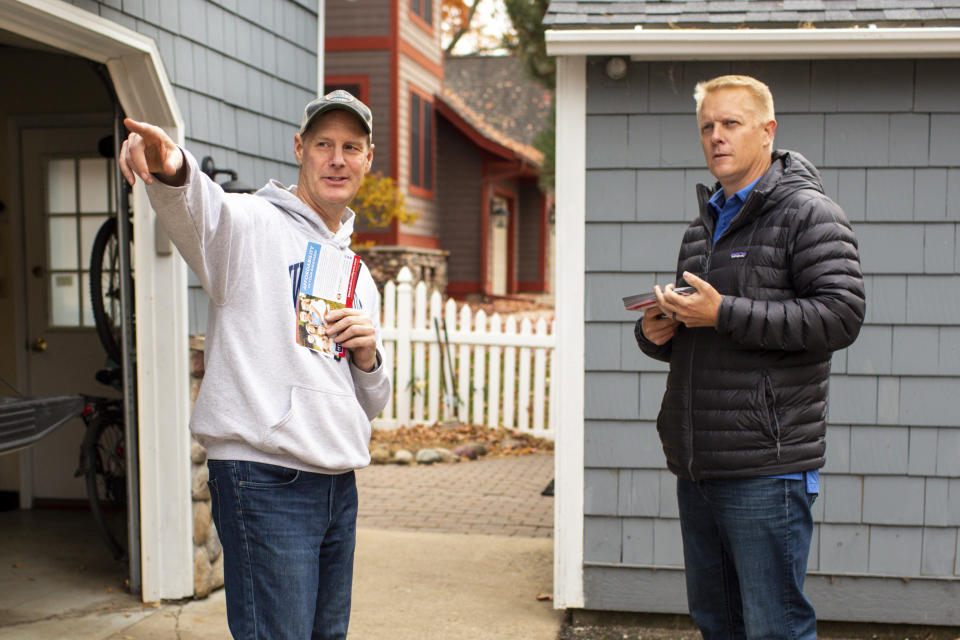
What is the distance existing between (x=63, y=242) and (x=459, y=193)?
1126 centimetres

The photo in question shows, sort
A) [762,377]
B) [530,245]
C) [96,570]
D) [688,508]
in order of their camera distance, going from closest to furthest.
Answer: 1. [762,377]
2. [688,508]
3. [96,570]
4. [530,245]

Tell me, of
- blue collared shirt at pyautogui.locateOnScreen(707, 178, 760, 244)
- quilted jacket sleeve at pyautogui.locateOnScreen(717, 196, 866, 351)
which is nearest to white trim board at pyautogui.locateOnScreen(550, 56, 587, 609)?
blue collared shirt at pyautogui.locateOnScreen(707, 178, 760, 244)

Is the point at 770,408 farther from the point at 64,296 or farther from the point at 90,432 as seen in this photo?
the point at 64,296

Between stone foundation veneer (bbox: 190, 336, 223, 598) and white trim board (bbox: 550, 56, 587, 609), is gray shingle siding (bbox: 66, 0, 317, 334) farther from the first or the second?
white trim board (bbox: 550, 56, 587, 609)

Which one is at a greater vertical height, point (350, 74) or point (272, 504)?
point (350, 74)

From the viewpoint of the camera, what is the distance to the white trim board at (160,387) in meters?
3.97

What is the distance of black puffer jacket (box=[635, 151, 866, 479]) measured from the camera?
227 centimetres

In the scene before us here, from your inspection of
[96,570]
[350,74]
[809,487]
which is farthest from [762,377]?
[350,74]

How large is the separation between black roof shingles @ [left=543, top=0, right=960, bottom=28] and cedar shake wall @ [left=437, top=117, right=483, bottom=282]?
12.7 meters

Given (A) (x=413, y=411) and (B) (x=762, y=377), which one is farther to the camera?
(A) (x=413, y=411)

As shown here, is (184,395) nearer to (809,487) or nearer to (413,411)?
(809,487)

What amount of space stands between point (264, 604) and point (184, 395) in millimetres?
2236

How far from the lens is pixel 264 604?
6.84 ft

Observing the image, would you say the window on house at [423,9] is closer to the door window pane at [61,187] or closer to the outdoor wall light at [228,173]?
the door window pane at [61,187]
